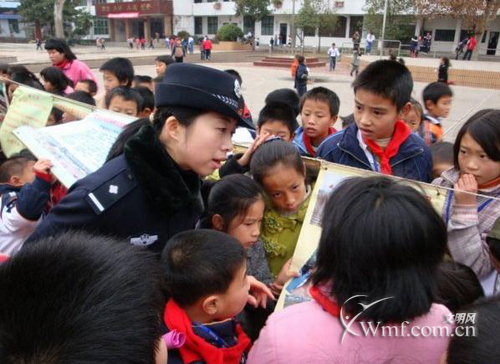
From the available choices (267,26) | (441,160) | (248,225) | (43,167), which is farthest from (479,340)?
(267,26)

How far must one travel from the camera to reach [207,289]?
59.2 inches

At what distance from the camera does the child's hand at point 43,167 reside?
213cm

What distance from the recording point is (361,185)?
1200 millimetres

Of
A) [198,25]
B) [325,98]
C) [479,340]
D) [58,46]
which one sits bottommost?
[479,340]

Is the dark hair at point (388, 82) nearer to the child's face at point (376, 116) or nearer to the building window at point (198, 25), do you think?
the child's face at point (376, 116)

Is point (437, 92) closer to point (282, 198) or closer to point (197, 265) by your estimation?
point (282, 198)

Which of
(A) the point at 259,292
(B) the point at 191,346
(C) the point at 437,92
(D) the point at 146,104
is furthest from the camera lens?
(C) the point at 437,92

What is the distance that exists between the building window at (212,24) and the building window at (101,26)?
13.7m

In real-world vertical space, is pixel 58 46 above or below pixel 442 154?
above

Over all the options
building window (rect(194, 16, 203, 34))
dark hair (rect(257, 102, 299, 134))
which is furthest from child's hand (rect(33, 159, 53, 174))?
building window (rect(194, 16, 203, 34))

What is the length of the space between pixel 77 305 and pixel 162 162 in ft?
2.57

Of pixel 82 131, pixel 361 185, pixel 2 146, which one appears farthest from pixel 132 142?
pixel 2 146

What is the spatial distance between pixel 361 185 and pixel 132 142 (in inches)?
32.8

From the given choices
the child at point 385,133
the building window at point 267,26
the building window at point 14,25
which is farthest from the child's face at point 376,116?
the building window at point 14,25
